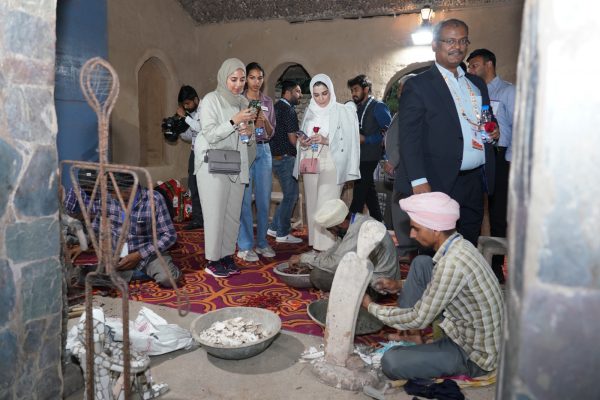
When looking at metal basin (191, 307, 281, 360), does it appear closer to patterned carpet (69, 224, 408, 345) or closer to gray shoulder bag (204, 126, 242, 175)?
patterned carpet (69, 224, 408, 345)

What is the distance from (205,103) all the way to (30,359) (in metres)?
2.44

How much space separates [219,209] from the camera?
4188 mm

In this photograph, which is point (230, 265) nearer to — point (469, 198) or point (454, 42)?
point (469, 198)

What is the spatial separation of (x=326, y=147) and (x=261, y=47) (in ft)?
12.7

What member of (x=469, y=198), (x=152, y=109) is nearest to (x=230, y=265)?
(x=469, y=198)

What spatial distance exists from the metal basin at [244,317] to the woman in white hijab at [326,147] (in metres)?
1.69

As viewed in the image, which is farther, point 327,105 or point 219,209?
point 327,105

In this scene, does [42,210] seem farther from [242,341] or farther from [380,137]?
[380,137]

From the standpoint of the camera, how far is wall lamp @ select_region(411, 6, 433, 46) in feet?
22.1

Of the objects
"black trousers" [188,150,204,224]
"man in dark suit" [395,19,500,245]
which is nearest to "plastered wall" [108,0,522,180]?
"black trousers" [188,150,204,224]

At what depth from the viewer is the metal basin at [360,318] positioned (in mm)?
3184

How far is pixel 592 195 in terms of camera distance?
1115 mm

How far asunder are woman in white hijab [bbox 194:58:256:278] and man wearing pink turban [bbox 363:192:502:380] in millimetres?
1882

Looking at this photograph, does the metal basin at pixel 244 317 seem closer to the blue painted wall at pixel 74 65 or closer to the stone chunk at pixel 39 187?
the stone chunk at pixel 39 187
